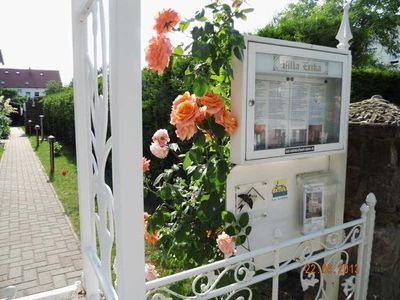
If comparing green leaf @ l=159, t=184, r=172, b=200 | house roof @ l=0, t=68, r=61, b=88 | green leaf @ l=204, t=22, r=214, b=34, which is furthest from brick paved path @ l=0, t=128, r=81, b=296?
house roof @ l=0, t=68, r=61, b=88

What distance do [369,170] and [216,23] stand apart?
1415 millimetres

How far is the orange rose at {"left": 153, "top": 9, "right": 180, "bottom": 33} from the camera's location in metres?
1.62

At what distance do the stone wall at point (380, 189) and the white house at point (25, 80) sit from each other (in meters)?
66.2

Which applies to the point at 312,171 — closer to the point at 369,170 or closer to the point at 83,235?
the point at 369,170

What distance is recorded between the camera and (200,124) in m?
1.69

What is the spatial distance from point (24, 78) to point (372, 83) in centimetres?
6709

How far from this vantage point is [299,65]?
6.00 ft

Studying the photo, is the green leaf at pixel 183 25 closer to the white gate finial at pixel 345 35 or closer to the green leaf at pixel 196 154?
the green leaf at pixel 196 154

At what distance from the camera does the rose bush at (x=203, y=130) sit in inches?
62.7

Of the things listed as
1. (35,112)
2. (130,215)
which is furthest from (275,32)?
(35,112)

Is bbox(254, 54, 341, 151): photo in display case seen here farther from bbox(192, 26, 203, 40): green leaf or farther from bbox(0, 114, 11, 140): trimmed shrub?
bbox(0, 114, 11, 140): trimmed shrub

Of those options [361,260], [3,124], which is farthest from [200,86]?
[3,124]

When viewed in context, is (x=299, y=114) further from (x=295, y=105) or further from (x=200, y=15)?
(x=200, y=15)

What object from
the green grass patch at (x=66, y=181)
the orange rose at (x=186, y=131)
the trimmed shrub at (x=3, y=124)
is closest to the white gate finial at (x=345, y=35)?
the orange rose at (x=186, y=131)
